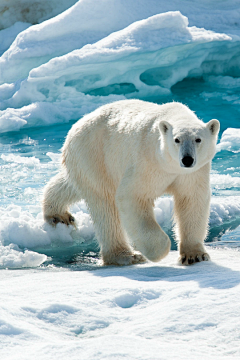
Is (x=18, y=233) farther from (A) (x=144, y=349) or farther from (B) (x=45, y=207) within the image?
(A) (x=144, y=349)

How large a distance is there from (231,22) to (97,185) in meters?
8.96

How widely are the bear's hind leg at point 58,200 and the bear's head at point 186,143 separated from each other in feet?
5.90

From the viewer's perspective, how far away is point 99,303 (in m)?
2.53

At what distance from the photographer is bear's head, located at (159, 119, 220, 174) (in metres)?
3.08

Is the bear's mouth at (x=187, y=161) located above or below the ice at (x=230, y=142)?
above

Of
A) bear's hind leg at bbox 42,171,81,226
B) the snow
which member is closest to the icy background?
the snow

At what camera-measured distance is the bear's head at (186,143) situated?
308cm

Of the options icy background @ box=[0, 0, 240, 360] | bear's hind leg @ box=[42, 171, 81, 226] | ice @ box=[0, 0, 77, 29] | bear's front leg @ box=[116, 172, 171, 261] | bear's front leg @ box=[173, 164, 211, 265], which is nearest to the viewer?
icy background @ box=[0, 0, 240, 360]

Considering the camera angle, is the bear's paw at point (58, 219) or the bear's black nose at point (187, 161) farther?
the bear's paw at point (58, 219)

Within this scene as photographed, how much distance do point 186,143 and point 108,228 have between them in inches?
57.8

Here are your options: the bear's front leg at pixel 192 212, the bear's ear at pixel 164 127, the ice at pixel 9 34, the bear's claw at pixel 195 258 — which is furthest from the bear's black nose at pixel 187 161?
the ice at pixel 9 34

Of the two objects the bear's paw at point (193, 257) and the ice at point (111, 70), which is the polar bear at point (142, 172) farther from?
the ice at point (111, 70)

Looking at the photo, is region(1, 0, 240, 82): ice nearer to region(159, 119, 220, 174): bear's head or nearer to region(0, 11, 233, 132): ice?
region(0, 11, 233, 132): ice

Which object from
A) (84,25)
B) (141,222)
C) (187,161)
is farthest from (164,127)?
(84,25)
